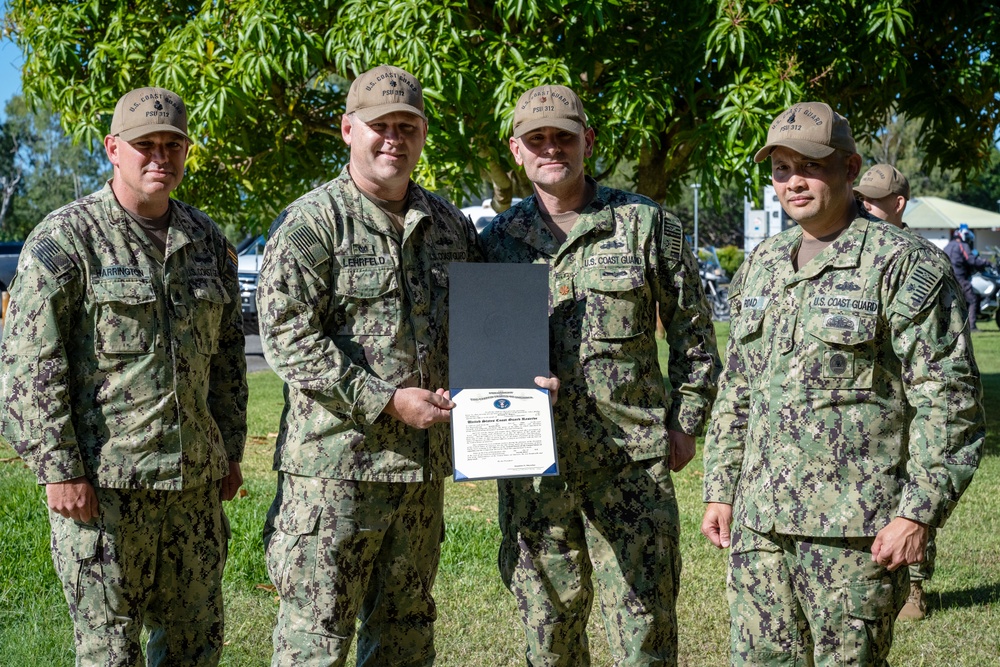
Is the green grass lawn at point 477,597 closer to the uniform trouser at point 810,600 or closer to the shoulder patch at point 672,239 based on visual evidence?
the uniform trouser at point 810,600

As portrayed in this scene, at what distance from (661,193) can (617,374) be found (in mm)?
5825

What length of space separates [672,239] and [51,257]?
7.03ft

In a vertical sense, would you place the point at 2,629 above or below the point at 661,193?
below

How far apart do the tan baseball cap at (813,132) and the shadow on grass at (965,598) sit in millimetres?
3108

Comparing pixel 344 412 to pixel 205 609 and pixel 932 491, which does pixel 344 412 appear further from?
pixel 932 491

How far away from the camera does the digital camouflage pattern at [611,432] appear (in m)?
3.73

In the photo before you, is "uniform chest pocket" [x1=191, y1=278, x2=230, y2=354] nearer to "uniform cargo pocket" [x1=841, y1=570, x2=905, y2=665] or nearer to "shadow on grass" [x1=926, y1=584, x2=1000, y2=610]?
"uniform cargo pocket" [x1=841, y1=570, x2=905, y2=665]

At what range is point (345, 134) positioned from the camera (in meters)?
3.75

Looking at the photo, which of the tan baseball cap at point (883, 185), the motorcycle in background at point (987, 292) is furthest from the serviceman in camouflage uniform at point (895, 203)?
the motorcycle in background at point (987, 292)

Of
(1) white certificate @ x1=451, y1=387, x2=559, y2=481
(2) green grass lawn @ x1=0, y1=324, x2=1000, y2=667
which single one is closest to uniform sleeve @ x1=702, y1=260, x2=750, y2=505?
(1) white certificate @ x1=451, y1=387, x2=559, y2=481

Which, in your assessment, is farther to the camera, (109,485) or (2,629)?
(2,629)

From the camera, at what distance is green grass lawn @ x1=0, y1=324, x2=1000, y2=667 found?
15.4ft

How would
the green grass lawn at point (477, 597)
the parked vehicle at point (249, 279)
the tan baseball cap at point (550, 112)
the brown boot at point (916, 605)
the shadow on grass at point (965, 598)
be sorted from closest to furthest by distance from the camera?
the tan baseball cap at point (550, 112), the green grass lawn at point (477, 597), the brown boot at point (916, 605), the shadow on grass at point (965, 598), the parked vehicle at point (249, 279)

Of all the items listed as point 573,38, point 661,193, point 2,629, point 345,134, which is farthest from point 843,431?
point 661,193
